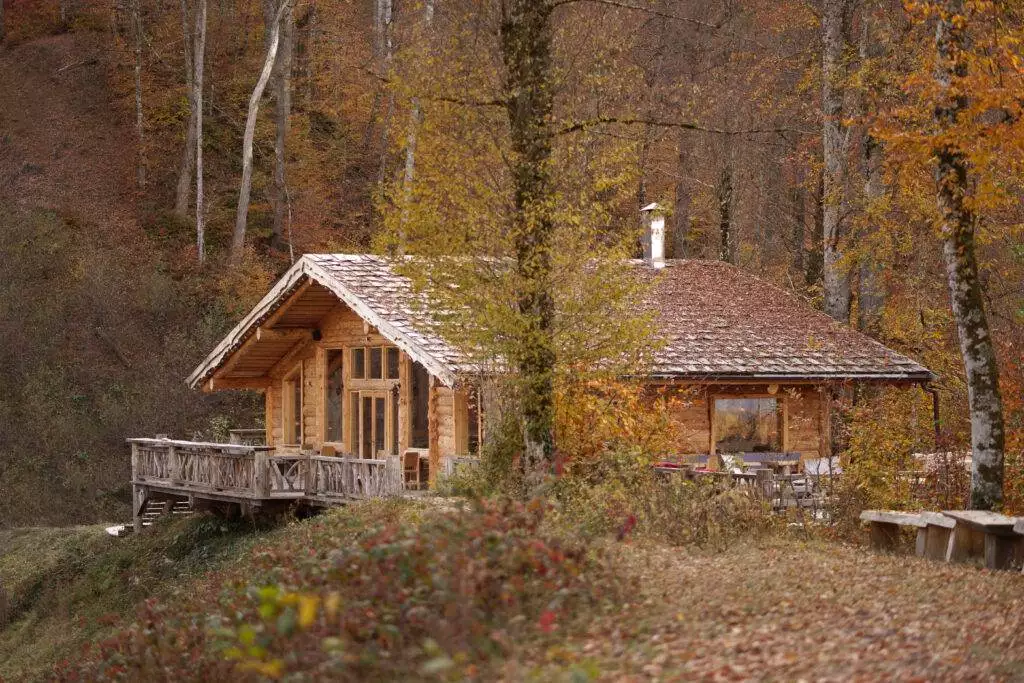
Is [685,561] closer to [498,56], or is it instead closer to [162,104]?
[498,56]

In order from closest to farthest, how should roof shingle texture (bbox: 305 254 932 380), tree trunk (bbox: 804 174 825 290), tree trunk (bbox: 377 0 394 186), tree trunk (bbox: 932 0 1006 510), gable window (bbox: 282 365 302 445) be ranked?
tree trunk (bbox: 932 0 1006 510) → roof shingle texture (bbox: 305 254 932 380) → gable window (bbox: 282 365 302 445) → tree trunk (bbox: 804 174 825 290) → tree trunk (bbox: 377 0 394 186)

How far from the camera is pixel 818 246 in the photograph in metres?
31.7

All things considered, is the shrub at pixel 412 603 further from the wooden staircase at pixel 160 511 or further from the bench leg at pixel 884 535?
the wooden staircase at pixel 160 511

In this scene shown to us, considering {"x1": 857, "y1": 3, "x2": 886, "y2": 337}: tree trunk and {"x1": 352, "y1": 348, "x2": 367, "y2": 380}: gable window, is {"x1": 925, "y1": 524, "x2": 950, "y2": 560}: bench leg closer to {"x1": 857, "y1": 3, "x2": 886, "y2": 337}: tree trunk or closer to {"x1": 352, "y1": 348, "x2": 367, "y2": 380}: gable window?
{"x1": 857, "y1": 3, "x2": 886, "y2": 337}: tree trunk

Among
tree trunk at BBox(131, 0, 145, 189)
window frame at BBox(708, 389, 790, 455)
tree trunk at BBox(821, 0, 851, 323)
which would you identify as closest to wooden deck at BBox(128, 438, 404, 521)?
window frame at BBox(708, 389, 790, 455)

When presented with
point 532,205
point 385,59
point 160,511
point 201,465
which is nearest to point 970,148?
point 532,205

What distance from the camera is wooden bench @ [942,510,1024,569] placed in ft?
43.3

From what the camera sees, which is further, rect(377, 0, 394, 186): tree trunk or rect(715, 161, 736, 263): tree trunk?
rect(377, 0, 394, 186): tree trunk

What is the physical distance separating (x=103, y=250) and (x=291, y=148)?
801 cm

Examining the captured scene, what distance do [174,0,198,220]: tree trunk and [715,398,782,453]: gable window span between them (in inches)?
867

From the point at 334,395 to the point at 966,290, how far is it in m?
14.7

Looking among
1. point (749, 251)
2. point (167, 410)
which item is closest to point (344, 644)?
point (167, 410)

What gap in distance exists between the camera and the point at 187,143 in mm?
41969

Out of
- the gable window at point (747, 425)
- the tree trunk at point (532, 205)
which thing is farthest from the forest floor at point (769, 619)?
the gable window at point (747, 425)
